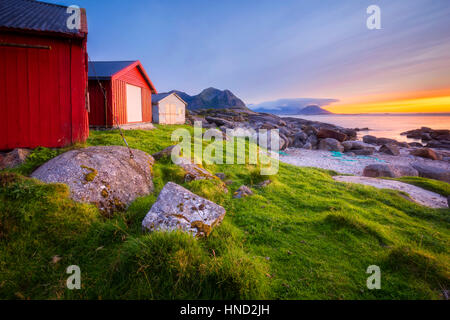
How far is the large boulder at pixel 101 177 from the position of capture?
3.95 m

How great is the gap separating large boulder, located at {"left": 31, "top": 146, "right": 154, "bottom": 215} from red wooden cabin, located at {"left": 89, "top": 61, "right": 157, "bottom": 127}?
780 cm

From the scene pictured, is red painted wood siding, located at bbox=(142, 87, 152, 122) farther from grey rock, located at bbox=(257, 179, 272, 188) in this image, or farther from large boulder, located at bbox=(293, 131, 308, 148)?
large boulder, located at bbox=(293, 131, 308, 148)

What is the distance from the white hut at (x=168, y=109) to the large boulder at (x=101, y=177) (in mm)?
22174

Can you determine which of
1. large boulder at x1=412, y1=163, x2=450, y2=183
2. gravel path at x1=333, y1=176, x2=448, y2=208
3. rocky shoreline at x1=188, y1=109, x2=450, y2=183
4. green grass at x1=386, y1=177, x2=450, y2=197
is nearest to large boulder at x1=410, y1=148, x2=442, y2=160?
rocky shoreline at x1=188, y1=109, x2=450, y2=183

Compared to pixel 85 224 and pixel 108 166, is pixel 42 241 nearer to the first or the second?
pixel 85 224

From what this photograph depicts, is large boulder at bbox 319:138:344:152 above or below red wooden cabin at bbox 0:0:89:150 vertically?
below

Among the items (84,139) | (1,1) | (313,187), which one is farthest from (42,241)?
(1,1)

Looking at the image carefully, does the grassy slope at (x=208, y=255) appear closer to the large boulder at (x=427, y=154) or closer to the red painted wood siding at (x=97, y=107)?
the red painted wood siding at (x=97, y=107)

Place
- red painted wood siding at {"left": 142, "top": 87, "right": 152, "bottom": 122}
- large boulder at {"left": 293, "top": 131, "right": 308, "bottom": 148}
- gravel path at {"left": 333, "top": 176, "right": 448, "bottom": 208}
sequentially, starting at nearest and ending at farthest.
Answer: gravel path at {"left": 333, "top": 176, "right": 448, "bottom": 208} < red painted wood siding at {"left": 142, "top": 87, "right": 152, "bottom": 122} < large boulder at {"left": 293, "top": 131, "right": 308, "bottom": 148}

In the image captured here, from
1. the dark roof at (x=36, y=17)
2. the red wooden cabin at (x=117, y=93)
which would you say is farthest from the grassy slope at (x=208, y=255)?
the red wooden cabin at (x=117, y=93)

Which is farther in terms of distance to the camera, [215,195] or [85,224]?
[215,195]

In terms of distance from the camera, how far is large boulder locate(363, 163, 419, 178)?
39.2ft
